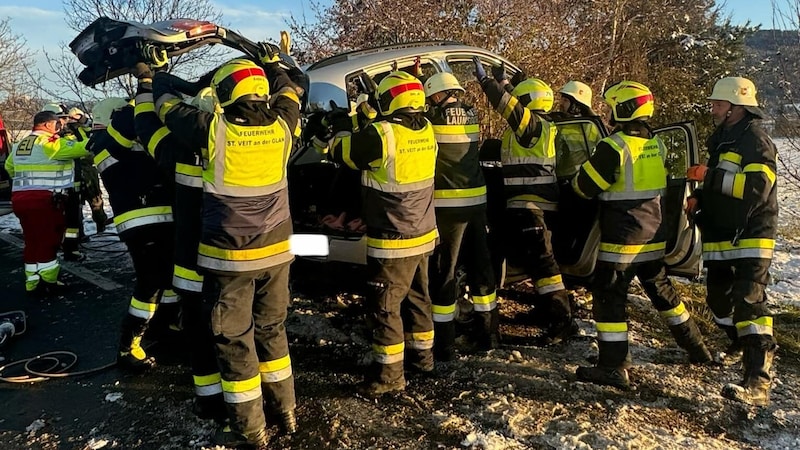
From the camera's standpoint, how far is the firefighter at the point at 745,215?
12.0ft

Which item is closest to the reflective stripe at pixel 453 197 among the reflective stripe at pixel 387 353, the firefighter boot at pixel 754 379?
the reflective stripe at pixel 387 353

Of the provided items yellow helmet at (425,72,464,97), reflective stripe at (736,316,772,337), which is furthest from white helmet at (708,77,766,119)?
yellow helmet at (425,72,464,97)

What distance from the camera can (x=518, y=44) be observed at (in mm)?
8055

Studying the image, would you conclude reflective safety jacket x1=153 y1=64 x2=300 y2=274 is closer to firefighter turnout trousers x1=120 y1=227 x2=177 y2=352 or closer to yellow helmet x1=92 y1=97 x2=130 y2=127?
firefighter turnout trousers x1=120 y1=227 x2=177 y2=352

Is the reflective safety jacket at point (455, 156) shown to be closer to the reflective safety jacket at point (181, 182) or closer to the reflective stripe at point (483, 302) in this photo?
the reflective stripe at point (483, 302)

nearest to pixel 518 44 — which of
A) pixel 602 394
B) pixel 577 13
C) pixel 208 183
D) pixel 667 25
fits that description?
pixel 577 13

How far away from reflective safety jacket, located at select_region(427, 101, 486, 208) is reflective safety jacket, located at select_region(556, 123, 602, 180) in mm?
A: 1025

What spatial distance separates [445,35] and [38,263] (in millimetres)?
5940

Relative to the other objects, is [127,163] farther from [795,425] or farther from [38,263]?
[795,425]

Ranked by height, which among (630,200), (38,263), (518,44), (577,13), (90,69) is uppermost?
(577,13)

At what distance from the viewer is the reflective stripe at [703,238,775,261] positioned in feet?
12.2

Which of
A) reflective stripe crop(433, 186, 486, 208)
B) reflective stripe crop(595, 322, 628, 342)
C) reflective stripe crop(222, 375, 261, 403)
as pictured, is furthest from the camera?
reflective stripe crop(433, 186, 486, 208)

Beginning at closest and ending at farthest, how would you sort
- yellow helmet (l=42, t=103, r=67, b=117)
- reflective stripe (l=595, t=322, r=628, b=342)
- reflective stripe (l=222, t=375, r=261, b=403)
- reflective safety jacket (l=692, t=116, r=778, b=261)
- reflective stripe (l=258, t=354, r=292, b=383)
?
reflective stripe (l=222, t=375, r=261, b=403)
reflective stripe (l=258, t=354, r=292, b=383)
reflective safety jacket (l=692, t=116, r=778, b=261)
reflective stripe (l=595, t=322, r=628, b=342)
yellow helmet (l=42, t=103, r=67, b=117)

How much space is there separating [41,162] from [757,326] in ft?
20.9
